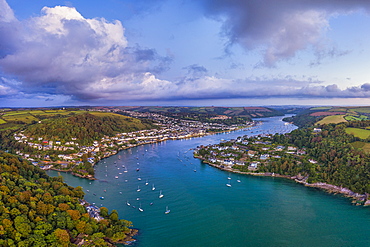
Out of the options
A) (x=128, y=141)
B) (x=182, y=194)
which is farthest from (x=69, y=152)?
(x=182, y=194)

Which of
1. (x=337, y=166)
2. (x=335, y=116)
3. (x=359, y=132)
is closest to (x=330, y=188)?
(x=337, y=166)

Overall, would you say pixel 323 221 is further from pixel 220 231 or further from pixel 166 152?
pixel 166 152

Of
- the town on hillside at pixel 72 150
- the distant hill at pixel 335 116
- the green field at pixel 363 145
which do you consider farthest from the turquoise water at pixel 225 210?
the distant hill at pixel 335 116

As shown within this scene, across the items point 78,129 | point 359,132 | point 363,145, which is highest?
point 78,129

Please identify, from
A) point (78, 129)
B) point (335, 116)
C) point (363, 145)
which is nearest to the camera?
point (363, 145)

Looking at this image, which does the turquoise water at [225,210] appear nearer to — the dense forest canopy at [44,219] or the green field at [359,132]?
the dense forest canopy at [44,219]

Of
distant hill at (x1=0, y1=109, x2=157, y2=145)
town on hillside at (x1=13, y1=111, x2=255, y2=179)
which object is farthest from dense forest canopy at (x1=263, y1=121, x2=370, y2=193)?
distant hill at (x1=0, y1=109, x2=157, y2=145)

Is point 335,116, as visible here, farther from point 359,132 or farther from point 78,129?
point 78,129

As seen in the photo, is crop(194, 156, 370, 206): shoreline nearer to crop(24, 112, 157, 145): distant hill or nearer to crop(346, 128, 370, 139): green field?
crop(346, 128, 370, 139): green field
